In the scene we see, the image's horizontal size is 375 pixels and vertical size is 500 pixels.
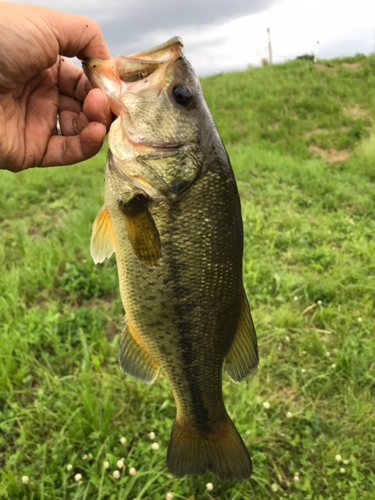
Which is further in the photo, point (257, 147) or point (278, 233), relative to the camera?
point (257, 147)

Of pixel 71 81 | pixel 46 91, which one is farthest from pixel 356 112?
pixel 46 91

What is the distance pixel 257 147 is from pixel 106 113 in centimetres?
971

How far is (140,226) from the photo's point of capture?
152 cm

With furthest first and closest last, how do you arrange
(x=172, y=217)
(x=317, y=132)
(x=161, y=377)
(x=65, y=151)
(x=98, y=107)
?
(x=317, y=132)
(x=161, y=377)
(x=65, y=151)
(x=98, y=107)
(x=172, y=217)

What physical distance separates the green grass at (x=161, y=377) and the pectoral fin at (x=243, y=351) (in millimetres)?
1198

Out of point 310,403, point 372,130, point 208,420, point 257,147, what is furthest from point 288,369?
point 372,130

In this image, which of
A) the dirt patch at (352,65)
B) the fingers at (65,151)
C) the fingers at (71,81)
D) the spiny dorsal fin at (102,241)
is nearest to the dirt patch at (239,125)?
the dirt patch at (352,65)

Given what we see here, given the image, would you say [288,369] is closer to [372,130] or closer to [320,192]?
[320,192]

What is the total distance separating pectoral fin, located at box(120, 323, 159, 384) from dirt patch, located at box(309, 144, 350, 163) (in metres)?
10.3

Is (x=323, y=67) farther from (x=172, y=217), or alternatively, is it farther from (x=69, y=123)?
(x=172, y=217)

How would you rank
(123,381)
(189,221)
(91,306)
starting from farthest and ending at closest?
(91,306), (123,381), (189,221)

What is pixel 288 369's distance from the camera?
3398 mm

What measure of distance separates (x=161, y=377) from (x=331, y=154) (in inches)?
396

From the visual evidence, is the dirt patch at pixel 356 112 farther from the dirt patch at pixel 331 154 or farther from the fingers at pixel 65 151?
the fingers at pixel 65 151
